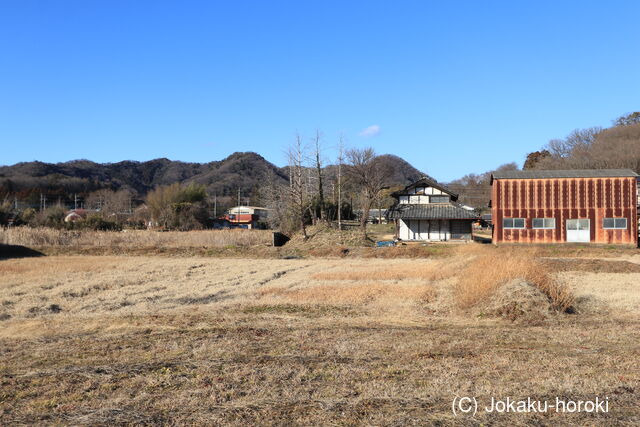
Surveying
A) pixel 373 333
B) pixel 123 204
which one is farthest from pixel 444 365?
pixel 123 204

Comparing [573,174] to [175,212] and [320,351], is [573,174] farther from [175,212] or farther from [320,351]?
[175,212]

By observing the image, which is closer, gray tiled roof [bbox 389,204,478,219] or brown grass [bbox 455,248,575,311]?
brown grass [bbox 455,248,575,311]

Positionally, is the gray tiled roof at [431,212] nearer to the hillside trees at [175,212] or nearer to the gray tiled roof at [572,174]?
the gray tiled roof at [572,174]

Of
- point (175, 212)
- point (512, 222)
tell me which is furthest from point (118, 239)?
point (512, 222)

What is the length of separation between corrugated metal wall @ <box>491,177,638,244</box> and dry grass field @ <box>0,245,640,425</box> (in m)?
22.9

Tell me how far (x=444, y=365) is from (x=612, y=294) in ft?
32.8

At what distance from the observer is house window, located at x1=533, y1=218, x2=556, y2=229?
39.2 m

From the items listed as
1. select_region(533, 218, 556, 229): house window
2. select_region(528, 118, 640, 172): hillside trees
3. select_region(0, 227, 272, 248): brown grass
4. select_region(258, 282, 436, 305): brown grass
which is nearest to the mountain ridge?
select_region(528, 118, 640, 172): hillside trees

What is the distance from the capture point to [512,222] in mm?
39625

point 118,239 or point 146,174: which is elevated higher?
point 146,174

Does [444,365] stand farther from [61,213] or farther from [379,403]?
[61,213]

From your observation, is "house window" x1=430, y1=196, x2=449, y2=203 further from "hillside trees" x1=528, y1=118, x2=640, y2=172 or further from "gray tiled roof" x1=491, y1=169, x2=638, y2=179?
"hillside trees" x1=528, y1=118, x2=640, y2=172

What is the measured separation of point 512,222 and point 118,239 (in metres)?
29.9

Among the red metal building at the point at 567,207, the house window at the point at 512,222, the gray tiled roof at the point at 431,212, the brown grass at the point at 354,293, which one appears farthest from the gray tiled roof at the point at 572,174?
the brown grass at the point at 354,293
